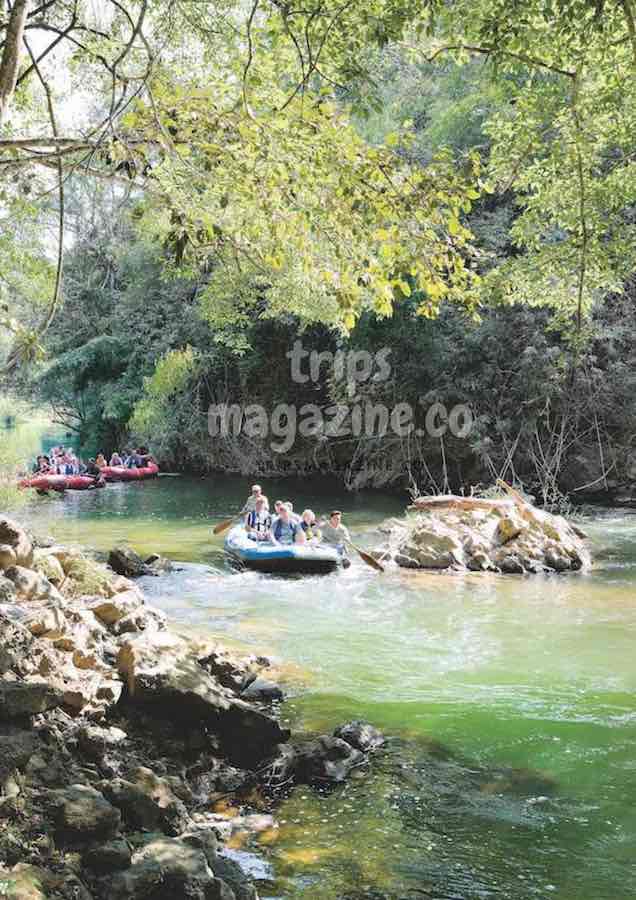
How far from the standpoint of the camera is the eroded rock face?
13219 mm

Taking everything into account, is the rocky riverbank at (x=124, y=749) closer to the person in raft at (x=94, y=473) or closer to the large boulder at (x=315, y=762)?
the large boulder at (x=315, y=762)

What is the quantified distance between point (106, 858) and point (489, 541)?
34.2 feet

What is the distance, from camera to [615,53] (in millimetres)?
6785

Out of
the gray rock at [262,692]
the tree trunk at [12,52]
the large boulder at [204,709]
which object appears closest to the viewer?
the tree trunk at [12,52]

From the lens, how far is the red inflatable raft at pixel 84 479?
74.4 ft

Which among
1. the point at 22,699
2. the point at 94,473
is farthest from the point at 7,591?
the point at 94,473

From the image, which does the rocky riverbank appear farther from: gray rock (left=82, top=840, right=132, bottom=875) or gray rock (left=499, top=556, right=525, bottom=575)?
gray rock (left=499, top=556, right=525, bottom=575)

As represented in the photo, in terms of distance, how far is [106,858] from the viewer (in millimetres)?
3904

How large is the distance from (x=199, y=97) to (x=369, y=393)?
17.4 m

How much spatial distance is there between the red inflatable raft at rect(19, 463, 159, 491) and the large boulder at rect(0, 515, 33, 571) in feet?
39.3

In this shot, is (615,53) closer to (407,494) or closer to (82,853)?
(82,853)

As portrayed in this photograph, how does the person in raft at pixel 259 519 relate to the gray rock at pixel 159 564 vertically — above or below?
above

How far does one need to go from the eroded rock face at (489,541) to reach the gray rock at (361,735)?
6898 mm

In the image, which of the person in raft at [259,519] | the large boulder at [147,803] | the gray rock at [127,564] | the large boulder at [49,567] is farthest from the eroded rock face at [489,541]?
the large boulder at [147,803]
